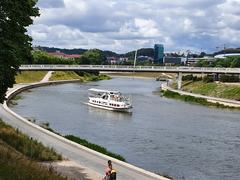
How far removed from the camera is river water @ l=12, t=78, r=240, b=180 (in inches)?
1366

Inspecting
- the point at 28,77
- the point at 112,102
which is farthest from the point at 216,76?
the point at 28,77

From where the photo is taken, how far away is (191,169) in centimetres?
3328

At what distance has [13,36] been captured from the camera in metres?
26.4

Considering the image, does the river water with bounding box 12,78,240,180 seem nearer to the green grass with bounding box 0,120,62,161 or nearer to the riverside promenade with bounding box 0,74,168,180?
the riverside promenade with bounding box 0,74,168,180

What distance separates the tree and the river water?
11077 mm

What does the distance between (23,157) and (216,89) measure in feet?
263

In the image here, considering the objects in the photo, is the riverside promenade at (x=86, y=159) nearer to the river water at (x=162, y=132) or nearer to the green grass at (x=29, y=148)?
the green grass at (x=29, y=148)

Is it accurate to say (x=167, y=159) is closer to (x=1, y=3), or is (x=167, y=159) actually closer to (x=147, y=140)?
(x=147, y=140)

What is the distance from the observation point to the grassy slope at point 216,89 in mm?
93944

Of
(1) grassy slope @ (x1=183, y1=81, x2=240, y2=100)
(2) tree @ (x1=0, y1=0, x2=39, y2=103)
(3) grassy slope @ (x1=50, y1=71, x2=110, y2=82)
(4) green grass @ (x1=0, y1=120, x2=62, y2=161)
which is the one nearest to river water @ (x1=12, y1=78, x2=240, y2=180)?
(4) green grass @ (x1=0, y1=120, x2=62, y2=161)

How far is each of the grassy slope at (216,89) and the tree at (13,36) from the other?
221ft

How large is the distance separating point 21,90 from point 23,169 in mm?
87340

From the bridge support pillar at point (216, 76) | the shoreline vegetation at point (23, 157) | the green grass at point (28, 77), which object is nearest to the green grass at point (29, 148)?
Result: the shoreline vegetation at point (23, 157)

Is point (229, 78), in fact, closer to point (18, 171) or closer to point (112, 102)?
point (112, 102)
